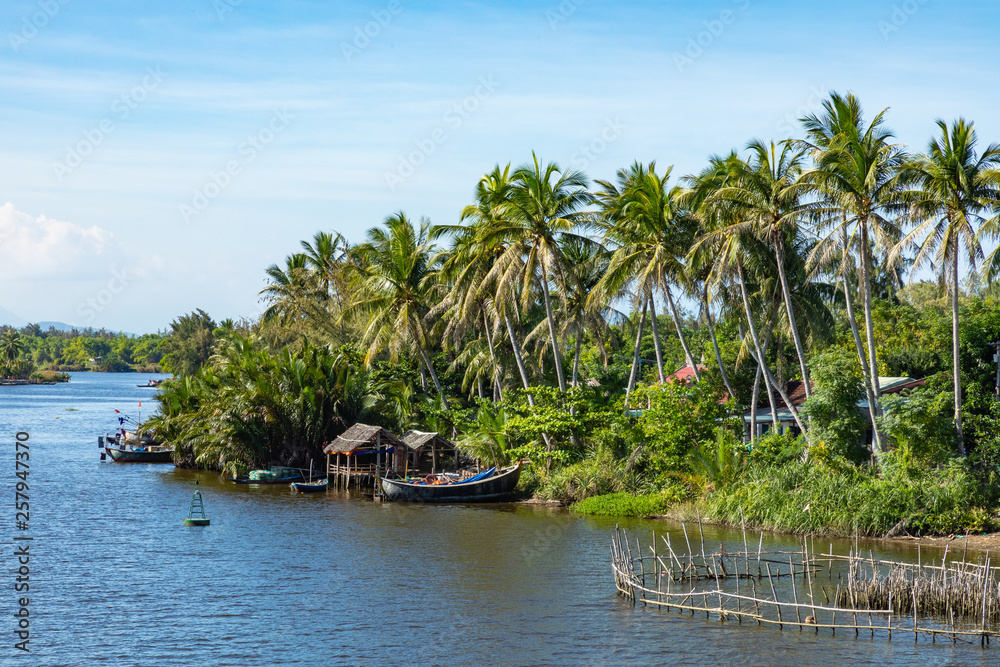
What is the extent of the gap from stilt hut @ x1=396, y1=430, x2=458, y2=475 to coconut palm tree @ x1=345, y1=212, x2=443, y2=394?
5627 millimetres

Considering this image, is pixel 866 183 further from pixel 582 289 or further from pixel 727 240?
pixel 582 289

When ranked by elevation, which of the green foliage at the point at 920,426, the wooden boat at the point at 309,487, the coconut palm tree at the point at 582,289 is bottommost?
the wooden boat at the point at 309,487

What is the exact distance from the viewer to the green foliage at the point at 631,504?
3400 centimetres

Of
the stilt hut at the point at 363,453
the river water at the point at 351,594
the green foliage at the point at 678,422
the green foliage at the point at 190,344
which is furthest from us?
the green foliage at the point at 190,344

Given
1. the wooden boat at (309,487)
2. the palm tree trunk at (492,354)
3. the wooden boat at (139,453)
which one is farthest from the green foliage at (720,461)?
the wooden boat at (139,453)

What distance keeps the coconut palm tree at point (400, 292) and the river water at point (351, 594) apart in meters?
11.9

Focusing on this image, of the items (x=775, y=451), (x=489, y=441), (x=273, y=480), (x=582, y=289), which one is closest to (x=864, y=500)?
(x=775, y=451)

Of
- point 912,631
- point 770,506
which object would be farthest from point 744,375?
point 912,631

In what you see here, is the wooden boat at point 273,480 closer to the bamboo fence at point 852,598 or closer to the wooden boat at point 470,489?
the wooden boat at point 470,489

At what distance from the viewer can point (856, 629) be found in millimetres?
18594

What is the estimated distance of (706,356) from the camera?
49.6 metres

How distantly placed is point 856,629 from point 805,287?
872 inches

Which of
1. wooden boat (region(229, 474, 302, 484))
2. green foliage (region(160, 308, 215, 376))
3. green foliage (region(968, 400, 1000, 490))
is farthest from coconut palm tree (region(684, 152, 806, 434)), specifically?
green foliage (region(160, 308, 215, 376))

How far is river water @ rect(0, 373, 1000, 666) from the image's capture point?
1827cm
